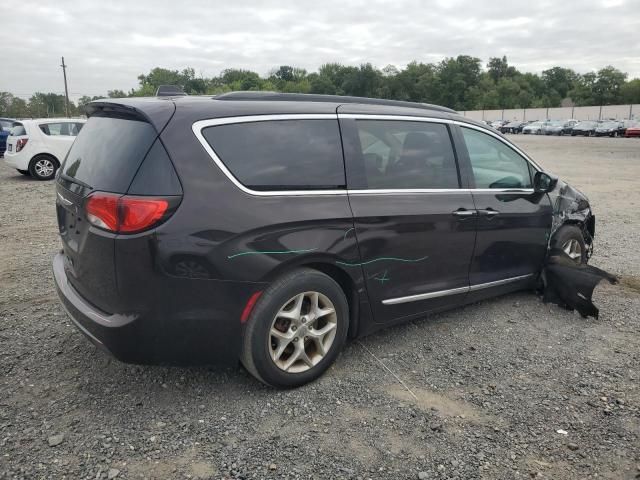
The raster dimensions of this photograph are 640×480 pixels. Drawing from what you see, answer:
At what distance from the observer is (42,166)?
13438 mm

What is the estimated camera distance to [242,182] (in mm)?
2916

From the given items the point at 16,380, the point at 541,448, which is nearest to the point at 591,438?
the point at 541,448

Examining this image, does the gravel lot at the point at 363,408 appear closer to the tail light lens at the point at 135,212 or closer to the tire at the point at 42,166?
the tail light lens at the point at 135,212

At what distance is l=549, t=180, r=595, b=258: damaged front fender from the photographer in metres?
4.80

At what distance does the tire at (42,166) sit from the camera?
1333 cm

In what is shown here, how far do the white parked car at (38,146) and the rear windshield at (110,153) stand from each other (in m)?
11.0

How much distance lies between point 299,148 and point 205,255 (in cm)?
91

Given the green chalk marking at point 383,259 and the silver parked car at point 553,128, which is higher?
the silver parked car at point 553,128

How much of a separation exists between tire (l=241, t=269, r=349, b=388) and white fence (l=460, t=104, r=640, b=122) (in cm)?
7004

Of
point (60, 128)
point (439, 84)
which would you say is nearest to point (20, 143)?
point (60, 128)

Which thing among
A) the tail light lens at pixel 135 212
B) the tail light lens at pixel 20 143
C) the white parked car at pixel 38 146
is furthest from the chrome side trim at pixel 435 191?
the tail light lens at pixel 20 143

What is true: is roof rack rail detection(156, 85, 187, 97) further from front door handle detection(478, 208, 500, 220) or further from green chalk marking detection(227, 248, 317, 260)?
front door handle detection(478, 208, 500, 220)

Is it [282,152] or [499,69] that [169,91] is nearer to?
[282,152]

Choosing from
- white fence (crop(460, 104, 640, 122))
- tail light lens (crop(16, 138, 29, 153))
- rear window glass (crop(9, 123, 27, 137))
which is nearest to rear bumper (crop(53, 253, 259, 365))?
tail light lens (crop(16, 138, 29, 153))
